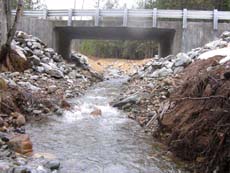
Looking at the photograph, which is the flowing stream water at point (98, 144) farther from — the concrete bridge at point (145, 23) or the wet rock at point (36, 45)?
the concrete bridge at point (145, 23)

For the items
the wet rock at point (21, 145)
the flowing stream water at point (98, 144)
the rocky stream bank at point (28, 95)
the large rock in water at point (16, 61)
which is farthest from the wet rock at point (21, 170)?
the large rock in water at point (16, 61)

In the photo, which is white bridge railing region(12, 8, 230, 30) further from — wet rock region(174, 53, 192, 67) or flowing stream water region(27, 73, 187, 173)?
flowing stream water region(27, 73, 187, 173)

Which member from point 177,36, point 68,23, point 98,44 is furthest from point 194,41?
point 98,44

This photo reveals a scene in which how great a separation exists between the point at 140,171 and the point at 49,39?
13592mm

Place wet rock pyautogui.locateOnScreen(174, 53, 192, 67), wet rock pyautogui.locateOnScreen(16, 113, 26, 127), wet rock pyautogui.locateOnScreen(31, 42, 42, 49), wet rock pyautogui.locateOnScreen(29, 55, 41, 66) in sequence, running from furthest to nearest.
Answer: wet rock pyautogui.locateOnScreen(31, 42, 42, 49), wet rock pyautogui.locateOnScreen(29, 55, 41, 66), wet rock pyautogui.locateOnScreen(174, 53, 192, 67), wet rock pyautogui.locateOnScreen(16, 113, 26, 127)

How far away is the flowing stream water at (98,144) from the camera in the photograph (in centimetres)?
573

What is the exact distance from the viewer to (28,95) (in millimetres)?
9070

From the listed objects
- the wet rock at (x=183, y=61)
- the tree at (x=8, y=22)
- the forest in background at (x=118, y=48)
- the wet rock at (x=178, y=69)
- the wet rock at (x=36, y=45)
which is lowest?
the forest in background at (x=118, y=48)

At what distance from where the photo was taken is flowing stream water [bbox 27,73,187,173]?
5.73m

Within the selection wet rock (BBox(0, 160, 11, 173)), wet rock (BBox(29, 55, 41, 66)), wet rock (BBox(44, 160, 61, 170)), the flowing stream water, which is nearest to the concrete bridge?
wet rock (BBox(29, 55, 41, 66))

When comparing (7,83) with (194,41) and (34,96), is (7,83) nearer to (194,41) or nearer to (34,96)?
(34,96)

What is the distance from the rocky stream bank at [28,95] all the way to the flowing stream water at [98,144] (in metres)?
0.32

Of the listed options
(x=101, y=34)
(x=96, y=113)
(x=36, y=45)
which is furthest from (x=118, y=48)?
(x=96, y=113)

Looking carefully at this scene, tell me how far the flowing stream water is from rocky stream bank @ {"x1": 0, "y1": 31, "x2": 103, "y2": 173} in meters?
0.32
